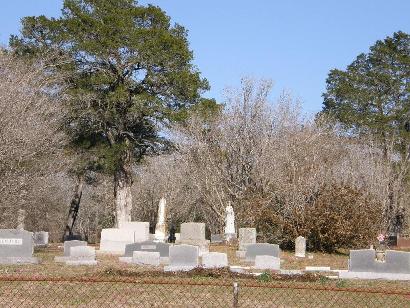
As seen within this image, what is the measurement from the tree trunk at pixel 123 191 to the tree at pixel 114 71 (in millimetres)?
186

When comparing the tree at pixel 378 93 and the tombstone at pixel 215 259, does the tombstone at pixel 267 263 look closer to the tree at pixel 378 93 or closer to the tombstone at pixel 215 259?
the tombstone at pixel 215 259

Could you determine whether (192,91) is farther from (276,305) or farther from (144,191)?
(276,305)

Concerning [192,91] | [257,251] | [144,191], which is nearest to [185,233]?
[257,251]

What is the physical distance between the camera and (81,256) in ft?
67.8

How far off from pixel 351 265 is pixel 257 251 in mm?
4029

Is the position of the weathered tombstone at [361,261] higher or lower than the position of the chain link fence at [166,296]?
higher

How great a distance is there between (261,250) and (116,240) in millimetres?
7455

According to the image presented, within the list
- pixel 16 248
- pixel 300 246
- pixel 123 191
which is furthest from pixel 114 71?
pixel 16 248

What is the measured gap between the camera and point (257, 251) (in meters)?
21.7

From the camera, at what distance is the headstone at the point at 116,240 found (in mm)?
26812

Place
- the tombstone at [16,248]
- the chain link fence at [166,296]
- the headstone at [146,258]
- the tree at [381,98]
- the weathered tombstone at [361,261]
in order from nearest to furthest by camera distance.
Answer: the chain link fence at [166,296] → the weathered tombstone at [361,261] → the tombstone at [16,248] → the headstone at [146,258] → the tree at [381,98]

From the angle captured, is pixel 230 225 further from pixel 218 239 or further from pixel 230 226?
pixel 218 239

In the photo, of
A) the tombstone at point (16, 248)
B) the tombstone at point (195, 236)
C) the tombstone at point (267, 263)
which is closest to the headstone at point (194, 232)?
the tombstone at point (195, 236)

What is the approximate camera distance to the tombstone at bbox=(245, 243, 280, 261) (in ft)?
69.9
